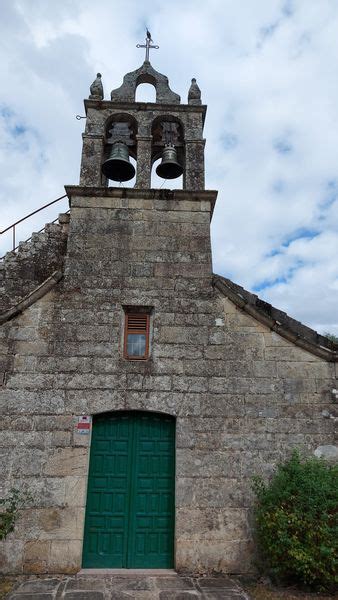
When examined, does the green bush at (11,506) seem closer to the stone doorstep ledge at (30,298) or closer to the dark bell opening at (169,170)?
the stone doorstep ledge at (30,298)

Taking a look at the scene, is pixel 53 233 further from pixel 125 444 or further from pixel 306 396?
pixel 306 396

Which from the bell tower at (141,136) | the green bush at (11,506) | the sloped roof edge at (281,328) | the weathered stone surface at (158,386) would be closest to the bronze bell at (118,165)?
the bell tower at (141,136)

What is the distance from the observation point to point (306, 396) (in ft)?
19.9

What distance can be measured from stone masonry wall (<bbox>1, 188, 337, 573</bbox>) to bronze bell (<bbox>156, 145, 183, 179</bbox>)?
127 cm

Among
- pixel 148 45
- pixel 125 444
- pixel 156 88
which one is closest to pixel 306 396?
pixel 125 444

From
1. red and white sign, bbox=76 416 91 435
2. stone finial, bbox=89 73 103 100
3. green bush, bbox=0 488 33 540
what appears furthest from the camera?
stone finial, bbox=89 73 103 100

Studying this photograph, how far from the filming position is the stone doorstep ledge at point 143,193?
6.91 m

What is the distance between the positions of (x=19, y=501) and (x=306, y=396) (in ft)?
13.1

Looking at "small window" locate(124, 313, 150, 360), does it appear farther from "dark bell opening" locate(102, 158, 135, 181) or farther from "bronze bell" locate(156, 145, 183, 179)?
"bronze bell" locate(156, 145, 183, 179)

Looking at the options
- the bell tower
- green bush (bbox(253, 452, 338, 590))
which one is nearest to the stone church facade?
green bush (bbox(253, 452, 338, 590))

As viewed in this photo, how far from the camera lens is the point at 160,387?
235 inches

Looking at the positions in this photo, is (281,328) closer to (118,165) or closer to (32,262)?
(118,165)

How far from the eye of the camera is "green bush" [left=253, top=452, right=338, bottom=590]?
4.84 m

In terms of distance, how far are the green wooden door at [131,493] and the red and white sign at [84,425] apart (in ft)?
0.53
